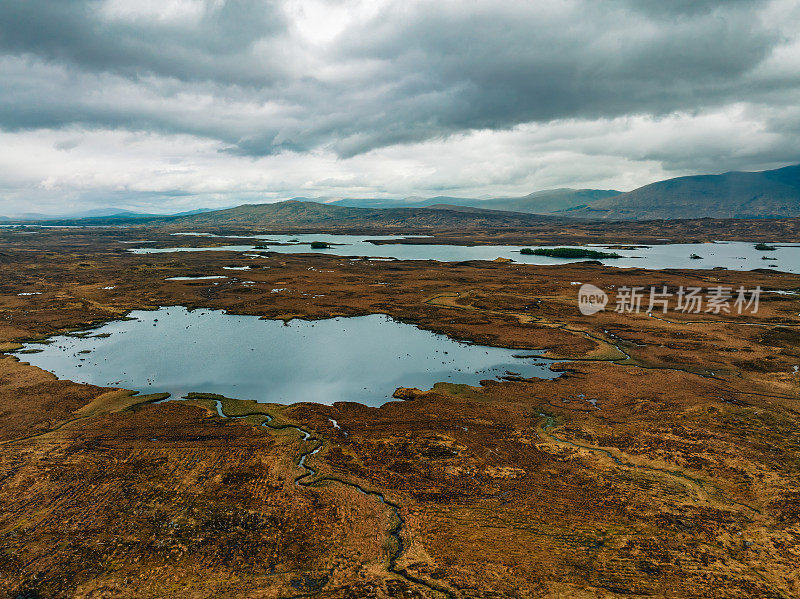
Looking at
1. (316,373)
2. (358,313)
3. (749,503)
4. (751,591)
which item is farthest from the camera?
(358,313)

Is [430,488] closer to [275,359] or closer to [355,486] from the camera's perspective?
[355,486]

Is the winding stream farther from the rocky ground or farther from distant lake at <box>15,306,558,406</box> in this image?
distant lake at <box>15,306,558,406</box>

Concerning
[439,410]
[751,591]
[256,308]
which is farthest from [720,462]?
[256,308]

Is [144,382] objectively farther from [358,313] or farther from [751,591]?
[751,591]

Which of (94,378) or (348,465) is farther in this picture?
(94,378)

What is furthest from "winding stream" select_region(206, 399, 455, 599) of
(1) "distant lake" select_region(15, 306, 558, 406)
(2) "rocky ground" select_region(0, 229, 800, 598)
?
(1) "distant lake" select_region(15, 306, 558, 406)

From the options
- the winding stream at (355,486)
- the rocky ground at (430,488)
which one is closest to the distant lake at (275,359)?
the rocky ground at (430,488)

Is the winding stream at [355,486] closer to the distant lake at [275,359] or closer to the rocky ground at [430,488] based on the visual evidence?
the rocky ground at [430,488]
